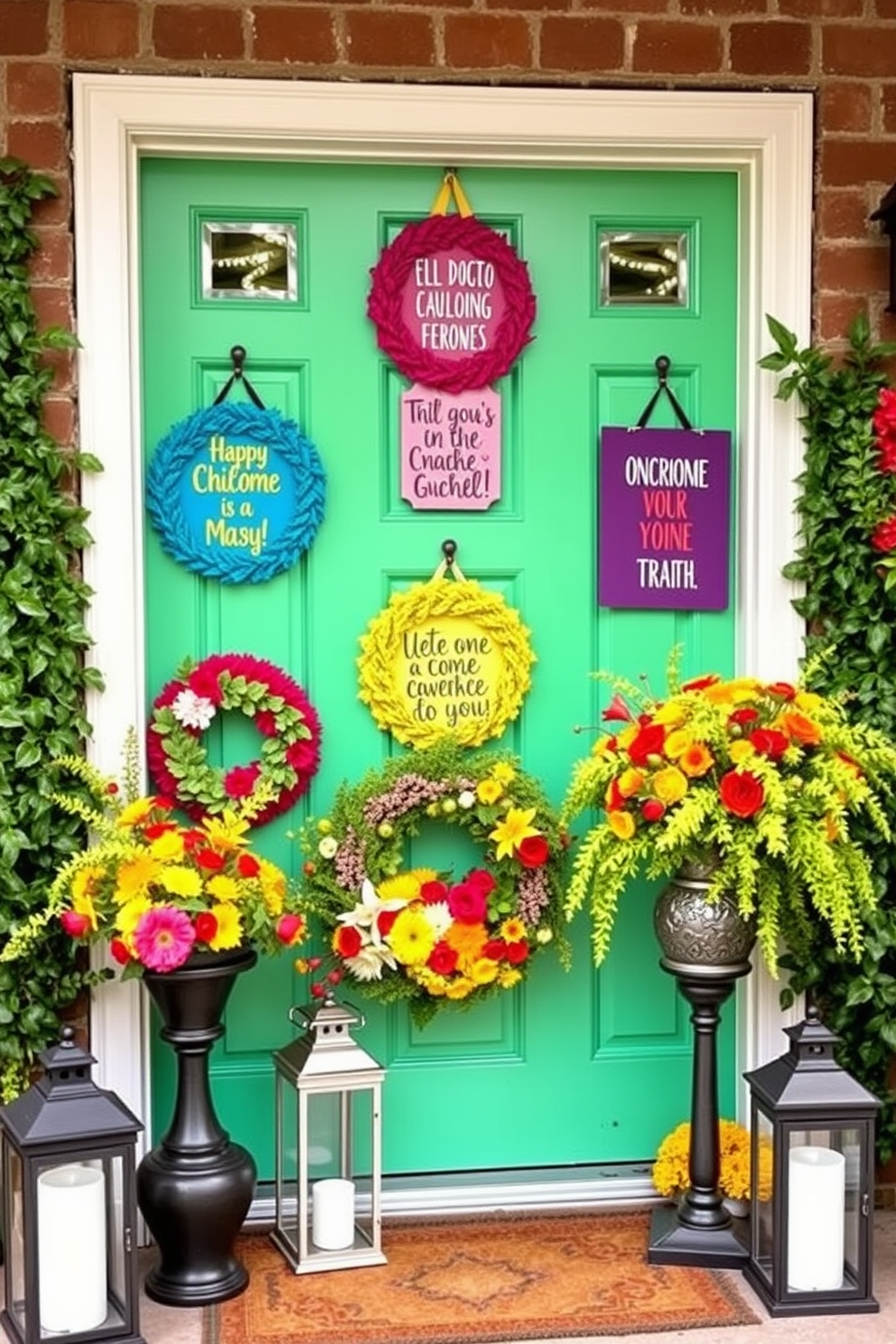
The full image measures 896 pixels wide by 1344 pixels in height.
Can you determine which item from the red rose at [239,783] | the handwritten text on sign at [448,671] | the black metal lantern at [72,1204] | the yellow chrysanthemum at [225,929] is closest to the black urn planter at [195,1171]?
the yellow chrysanthemum at [225,929]

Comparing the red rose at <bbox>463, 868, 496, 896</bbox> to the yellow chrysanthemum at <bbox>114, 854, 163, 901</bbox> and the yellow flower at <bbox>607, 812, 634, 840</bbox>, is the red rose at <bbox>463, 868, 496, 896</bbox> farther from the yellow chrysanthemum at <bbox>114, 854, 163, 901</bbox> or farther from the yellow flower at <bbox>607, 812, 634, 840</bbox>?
the yellow chrysanthemum at <bbox>114, 854, 163, 901</bbox>

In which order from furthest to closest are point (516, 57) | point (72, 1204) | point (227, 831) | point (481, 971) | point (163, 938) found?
point (516, 57) → point (481, 971) → point (227, 831) → point (163, 938) → point (72, 1204)

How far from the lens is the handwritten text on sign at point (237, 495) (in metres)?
3.05

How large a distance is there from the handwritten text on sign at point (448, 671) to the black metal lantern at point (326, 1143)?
2.00 feet

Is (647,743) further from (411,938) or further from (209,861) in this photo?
(209,861)

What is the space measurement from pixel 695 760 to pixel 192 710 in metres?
0.97

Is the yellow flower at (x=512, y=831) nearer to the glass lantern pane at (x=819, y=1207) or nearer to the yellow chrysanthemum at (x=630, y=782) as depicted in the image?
the yellow chrysanthemum at (x=630, y=782)

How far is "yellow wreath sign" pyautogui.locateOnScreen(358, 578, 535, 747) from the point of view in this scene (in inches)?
122

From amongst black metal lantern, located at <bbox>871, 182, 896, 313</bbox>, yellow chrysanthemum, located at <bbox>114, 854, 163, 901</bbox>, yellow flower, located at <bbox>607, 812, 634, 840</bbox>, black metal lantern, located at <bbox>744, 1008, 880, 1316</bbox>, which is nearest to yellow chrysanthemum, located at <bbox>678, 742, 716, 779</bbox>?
yellow flower, located at <bbox>607, 812, 634, 840</bbox>

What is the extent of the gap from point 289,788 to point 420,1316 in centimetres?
99

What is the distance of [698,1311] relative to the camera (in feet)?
8.77

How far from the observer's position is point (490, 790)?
9.73 feet

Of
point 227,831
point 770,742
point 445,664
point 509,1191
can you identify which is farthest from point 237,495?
point 509,1191

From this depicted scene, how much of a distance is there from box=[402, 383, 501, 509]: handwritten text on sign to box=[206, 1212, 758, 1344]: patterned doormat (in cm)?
141
